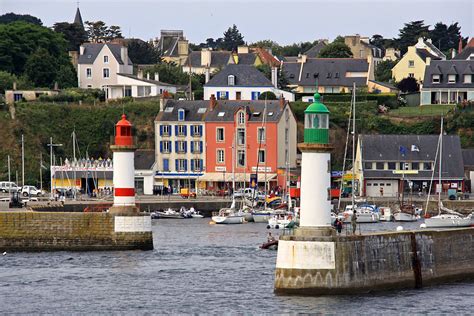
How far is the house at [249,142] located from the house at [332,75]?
65.1 ft

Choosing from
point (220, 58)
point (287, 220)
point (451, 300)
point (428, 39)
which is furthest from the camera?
point (428, 39)

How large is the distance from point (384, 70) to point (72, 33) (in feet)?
98.0

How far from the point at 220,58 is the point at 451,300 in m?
83.6

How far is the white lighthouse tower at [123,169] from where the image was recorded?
2224 inches

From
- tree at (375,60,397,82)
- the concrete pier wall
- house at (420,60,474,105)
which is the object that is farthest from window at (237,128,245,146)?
the concrete pier wall

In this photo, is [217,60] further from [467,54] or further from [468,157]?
[468,157]

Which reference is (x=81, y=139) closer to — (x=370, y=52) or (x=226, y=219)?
(x=226, y=219)

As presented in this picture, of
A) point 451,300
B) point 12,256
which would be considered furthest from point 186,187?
point 451,300

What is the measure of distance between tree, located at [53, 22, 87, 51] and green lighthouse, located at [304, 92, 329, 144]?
307 ft

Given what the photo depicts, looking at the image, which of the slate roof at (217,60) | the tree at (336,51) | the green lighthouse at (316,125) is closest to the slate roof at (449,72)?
the tree at (336,51)

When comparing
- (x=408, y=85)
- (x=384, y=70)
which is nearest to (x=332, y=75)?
(x=408, y=85)

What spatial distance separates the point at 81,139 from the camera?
98750mm

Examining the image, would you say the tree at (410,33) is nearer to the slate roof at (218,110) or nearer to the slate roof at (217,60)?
the slate roof at (217,60)

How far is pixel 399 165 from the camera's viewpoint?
9062 cm
